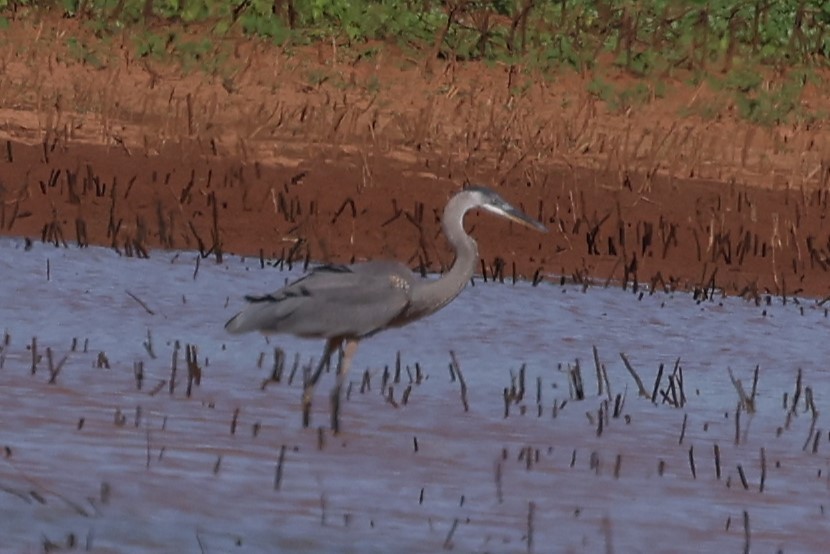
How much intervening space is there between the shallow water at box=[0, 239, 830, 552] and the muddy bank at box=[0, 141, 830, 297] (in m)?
1.60

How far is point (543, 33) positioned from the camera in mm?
21297

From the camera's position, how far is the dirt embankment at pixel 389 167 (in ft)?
45.8

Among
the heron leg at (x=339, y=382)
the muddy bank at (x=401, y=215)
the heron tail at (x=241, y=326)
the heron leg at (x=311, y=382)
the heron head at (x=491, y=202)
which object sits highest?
the heron head at (x=491, y=202)

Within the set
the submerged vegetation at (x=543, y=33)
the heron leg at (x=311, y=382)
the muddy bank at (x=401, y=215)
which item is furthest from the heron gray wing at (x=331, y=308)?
the submerged vegetation at (x=543, y=33)

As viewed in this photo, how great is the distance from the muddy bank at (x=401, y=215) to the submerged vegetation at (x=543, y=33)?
10.9 feet

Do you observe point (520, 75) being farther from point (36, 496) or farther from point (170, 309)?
point (36, 496)

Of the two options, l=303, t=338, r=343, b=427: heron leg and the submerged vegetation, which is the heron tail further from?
the submerged vegetation

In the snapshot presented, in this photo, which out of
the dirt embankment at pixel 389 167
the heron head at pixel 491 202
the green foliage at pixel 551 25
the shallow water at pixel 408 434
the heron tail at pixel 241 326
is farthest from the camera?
the green foliage at pixel 551 25

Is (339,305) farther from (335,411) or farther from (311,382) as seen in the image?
(335,411)

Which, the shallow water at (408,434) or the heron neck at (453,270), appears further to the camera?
the heron neck at (453,270)

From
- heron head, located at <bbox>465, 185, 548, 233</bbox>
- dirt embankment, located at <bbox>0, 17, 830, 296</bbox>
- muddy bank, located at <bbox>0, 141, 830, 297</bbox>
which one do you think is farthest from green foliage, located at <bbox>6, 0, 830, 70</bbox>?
heron head, located at <bbox>465, 185, 548, 233</bbox>

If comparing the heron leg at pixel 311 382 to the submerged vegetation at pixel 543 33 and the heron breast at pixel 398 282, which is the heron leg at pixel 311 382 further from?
the submerged vegetation at pixel 543 33

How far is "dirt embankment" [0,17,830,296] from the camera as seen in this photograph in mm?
13969

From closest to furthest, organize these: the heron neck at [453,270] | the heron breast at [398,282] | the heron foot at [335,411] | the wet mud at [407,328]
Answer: the wet mud at [407,328]
the heron foot at [335,411]
the heron breast at [398,282]
the heron neck at [453,270]
